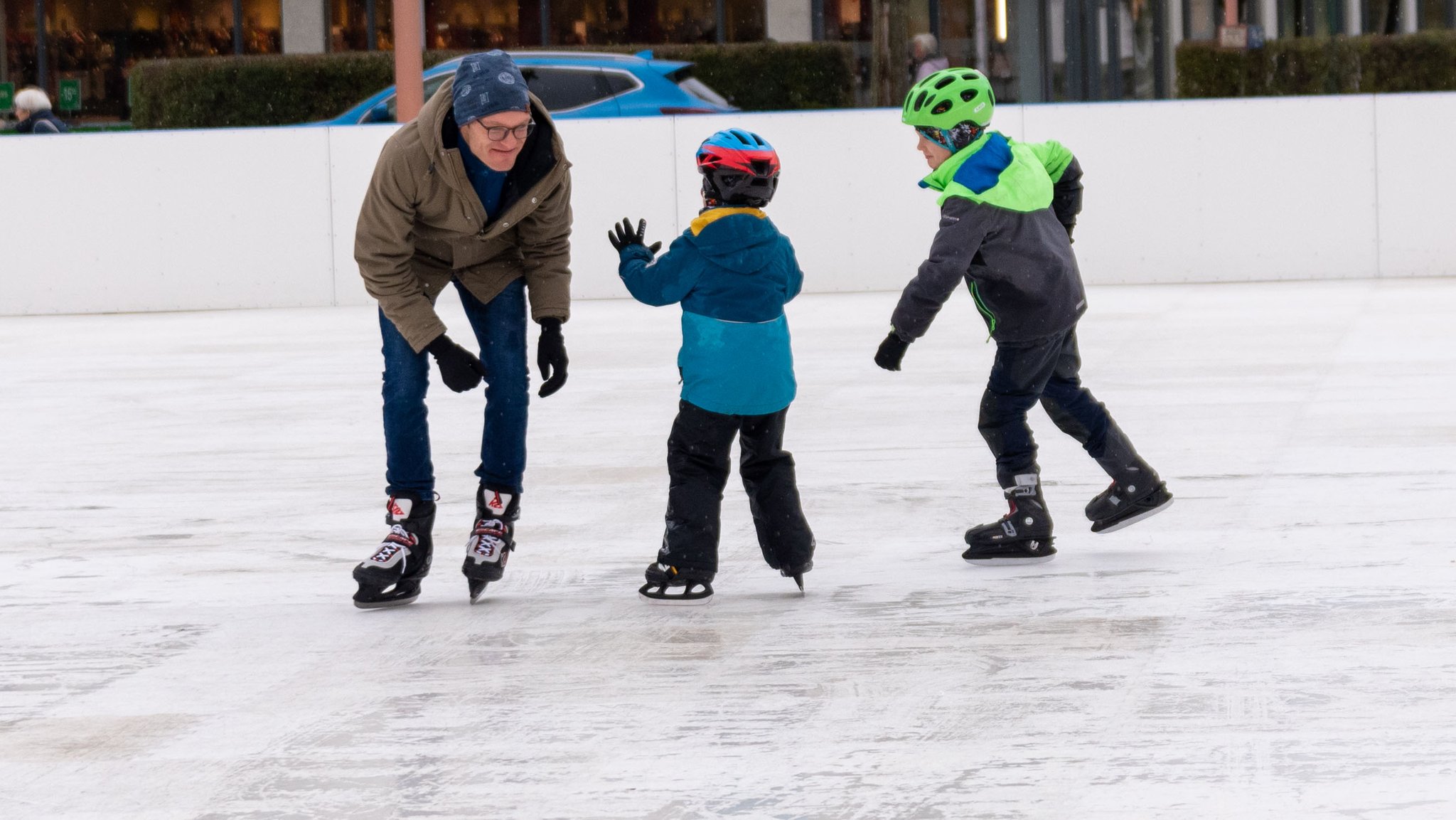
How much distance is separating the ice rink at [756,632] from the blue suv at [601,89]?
30.2ft

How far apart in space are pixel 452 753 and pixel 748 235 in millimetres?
1604

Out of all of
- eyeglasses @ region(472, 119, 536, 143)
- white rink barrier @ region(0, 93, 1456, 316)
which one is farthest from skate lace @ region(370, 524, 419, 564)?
white rink barrier @ region(0, 93, 1456, 316)

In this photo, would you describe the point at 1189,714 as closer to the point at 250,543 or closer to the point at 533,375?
the point at 250,543

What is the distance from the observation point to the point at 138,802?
Answer: 347 cm

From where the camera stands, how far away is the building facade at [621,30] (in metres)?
24.9

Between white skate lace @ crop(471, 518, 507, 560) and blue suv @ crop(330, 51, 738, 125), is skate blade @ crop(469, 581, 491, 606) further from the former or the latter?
blue suv @ crop(330, 51, 738, 125)

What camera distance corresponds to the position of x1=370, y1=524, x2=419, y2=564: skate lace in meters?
5.01

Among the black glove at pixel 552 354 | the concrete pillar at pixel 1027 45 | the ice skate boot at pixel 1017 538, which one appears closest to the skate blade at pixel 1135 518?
the ice skate boot at pixel 1017 538

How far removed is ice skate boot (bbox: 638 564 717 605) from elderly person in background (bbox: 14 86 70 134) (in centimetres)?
1203

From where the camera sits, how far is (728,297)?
16.1 feet

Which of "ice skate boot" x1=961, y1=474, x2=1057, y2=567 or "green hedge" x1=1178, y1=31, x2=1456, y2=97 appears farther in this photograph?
"green hedge" x1=1178, y1=31, x2=1456, y2=97

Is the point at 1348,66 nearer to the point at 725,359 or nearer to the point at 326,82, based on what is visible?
the point at 326,82

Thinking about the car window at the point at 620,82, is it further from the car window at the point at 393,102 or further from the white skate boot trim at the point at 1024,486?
the white skate boot trim at the point at 1024,486

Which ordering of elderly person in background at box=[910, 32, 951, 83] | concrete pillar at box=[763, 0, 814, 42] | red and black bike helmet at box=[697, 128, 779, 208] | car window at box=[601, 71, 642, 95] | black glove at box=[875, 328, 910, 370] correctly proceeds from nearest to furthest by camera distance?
red and black bike helmet at box=[697, 128, 779, 208] → black glove at box=[875, 328, 910, 370] → car window at box=[601, 71, 642, 95] → elderly person in background at box=[910, 32, 951, 83] → concrete pillar at box=[763, 0, 814, 42]
